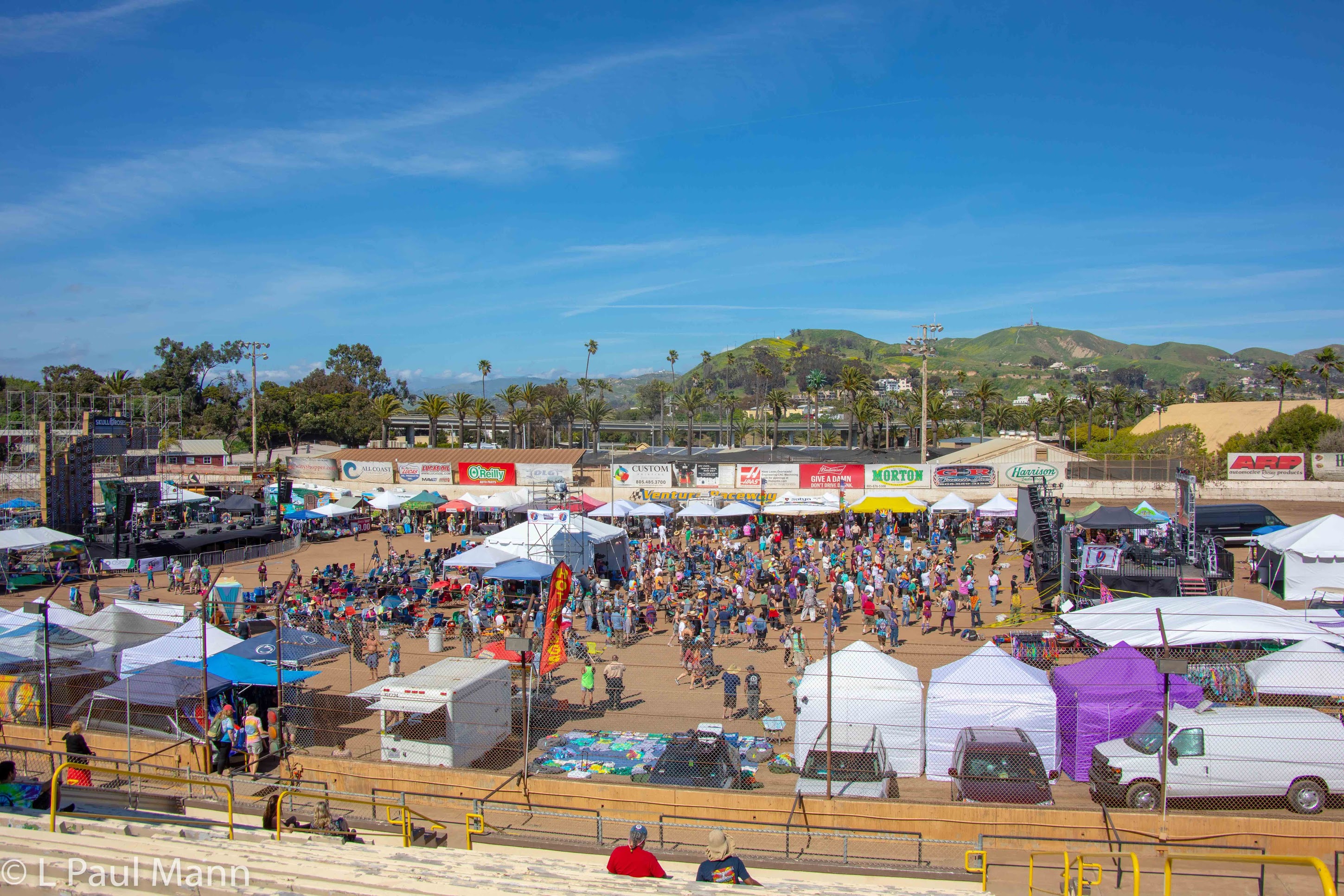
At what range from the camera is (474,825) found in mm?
8664

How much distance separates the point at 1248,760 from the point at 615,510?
78.7 ft

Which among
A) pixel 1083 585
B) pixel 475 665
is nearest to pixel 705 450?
pixel 1083 585

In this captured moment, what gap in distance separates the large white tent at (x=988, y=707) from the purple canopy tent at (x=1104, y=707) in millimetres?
271

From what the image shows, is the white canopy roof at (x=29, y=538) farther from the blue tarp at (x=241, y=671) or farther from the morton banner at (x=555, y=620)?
the morton banner at (x=555, y=620)

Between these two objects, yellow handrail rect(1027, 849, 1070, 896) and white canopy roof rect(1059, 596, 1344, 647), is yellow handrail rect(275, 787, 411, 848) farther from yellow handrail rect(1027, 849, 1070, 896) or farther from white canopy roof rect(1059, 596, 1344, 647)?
white canopy roof rect(1059, 596, 1344, 647)

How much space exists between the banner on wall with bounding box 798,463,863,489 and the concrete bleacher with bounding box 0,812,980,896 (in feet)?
110

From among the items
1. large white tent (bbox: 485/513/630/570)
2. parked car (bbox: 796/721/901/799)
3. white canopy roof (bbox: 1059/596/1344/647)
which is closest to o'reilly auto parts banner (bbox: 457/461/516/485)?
large white tent (bbox: 485/513/630/570)

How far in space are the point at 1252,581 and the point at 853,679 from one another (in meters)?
19.6

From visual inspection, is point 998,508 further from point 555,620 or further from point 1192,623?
point 555,620

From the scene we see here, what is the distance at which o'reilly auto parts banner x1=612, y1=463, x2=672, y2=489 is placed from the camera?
139 ft

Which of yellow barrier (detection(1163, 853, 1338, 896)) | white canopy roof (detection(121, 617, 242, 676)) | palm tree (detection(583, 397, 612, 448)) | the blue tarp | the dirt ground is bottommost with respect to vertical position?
the dirt ground

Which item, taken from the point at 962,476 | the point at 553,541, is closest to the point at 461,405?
the point at 962,476

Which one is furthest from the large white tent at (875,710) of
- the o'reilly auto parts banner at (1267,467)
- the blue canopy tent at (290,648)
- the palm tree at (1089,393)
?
the palm tree at (1089,393)

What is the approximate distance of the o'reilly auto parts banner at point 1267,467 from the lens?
42.1 meters
